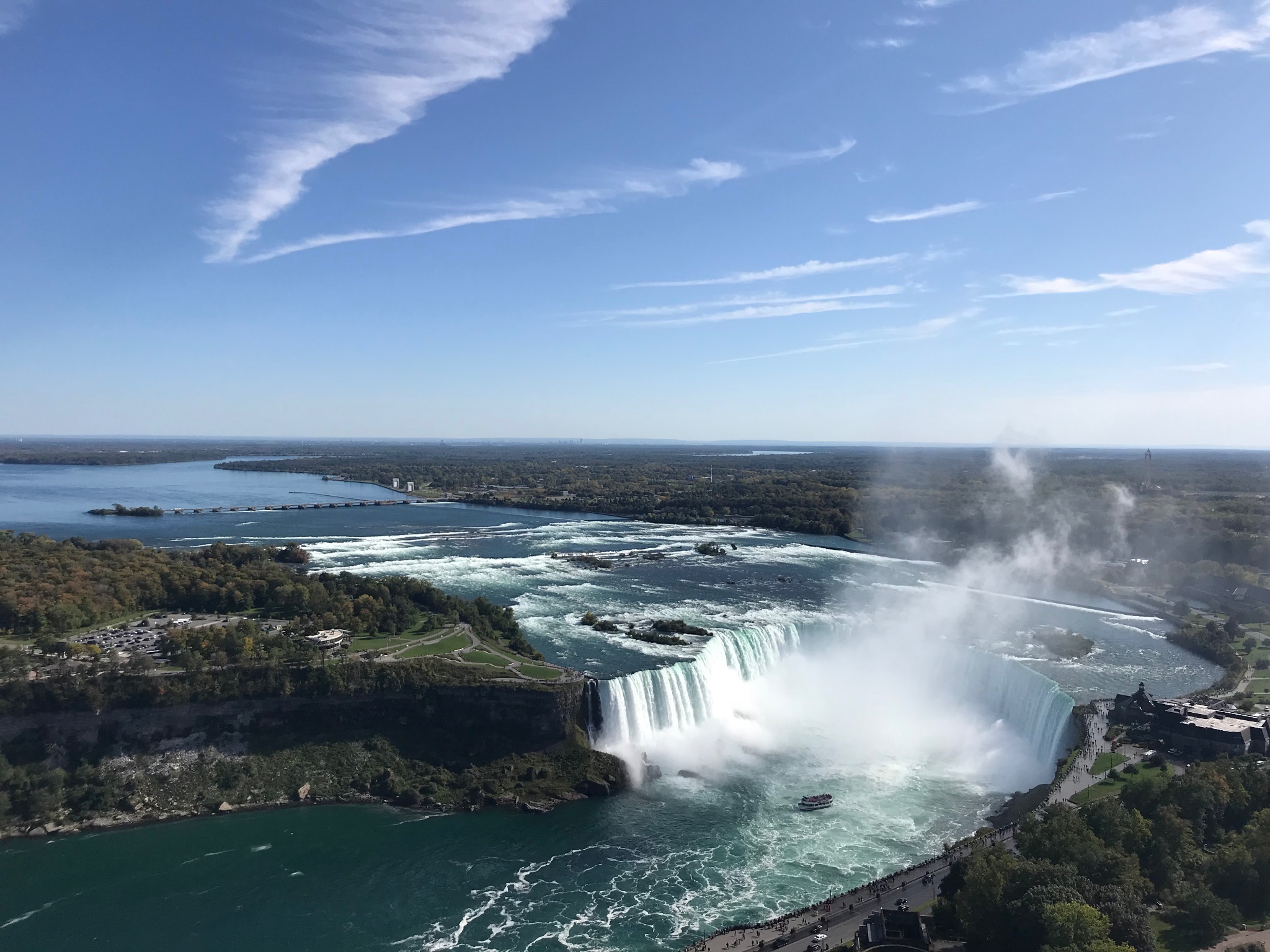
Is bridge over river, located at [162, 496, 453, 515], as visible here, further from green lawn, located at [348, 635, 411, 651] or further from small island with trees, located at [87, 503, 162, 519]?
green lawn, located at [348, 635, 411, 651]

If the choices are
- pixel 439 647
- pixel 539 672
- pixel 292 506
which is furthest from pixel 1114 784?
pixel 292 506

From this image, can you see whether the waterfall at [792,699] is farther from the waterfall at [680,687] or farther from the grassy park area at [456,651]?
the grassy park area at [456,651]

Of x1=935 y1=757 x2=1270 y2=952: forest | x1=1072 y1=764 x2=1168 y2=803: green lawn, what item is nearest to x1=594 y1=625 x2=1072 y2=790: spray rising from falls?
x1=1072 y1=764 x2=1168 y2=803: green lawn

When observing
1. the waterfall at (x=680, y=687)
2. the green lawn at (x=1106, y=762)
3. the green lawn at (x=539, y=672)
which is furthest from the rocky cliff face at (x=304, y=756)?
the green lawn at (x=1106, y=762)

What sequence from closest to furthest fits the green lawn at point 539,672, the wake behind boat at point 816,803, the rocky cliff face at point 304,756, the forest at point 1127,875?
the forest at point 1127,875
the rocky cliff face at point 304,756
the wake behind boat at point 816,803
the green lawn at point 539,672

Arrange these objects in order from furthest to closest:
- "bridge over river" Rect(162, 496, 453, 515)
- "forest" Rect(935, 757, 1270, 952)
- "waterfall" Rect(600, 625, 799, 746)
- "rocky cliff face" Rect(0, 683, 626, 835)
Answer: "bridge over river" Rect(162, 496, 453, 515) → "waterfall" Rect(600, 625, 799, 746) → "rocky cliff face" Rect(0, 683, 626, 835) → "forest" Rect(935, 757, 1270, 952)

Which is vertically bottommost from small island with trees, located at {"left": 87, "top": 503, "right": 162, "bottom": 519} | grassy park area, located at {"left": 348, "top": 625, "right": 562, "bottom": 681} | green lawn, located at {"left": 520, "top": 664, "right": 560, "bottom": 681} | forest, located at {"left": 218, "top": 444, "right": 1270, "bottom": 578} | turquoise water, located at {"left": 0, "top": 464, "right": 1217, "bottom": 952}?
turquoise water, located at {"left": 0, "top": 464, "right": 1217, "bottom": 952}

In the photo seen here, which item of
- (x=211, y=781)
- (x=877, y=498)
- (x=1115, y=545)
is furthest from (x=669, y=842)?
(x=877, y=498)
